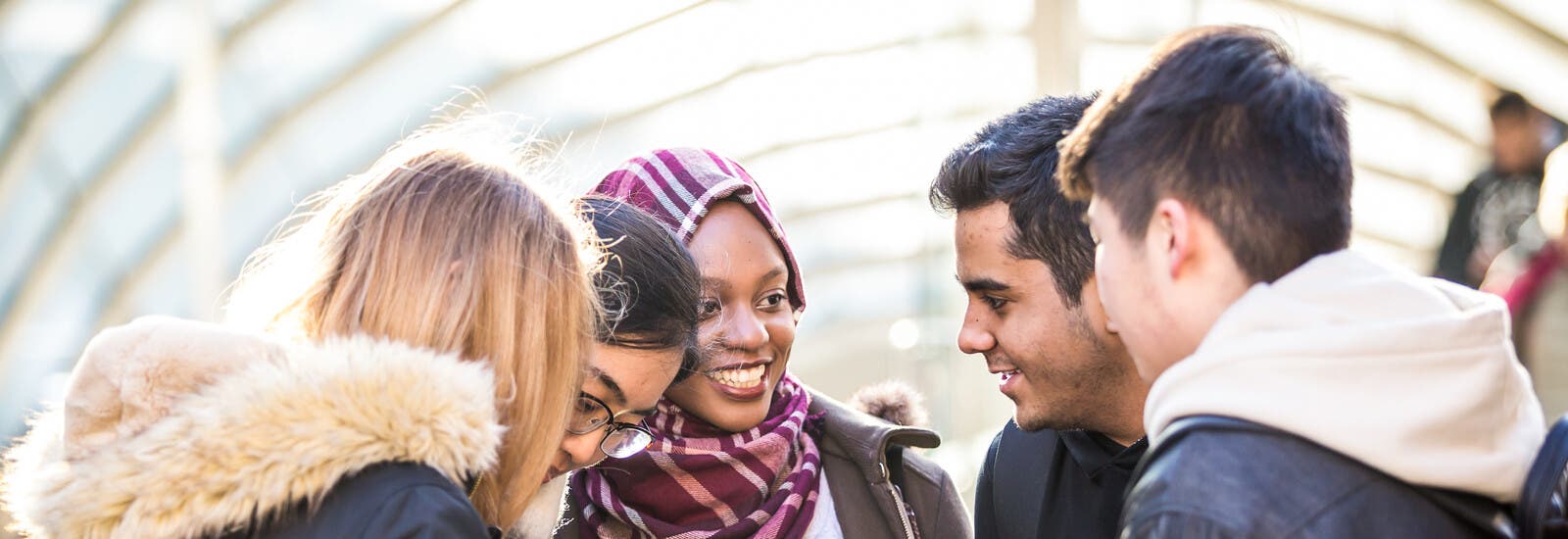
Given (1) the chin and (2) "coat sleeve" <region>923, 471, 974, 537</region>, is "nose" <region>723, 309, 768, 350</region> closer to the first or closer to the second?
(1) the chin

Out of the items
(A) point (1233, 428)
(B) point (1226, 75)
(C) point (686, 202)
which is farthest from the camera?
(C) point (686, 202)

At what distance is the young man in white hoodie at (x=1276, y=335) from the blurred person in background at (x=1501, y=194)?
353cm

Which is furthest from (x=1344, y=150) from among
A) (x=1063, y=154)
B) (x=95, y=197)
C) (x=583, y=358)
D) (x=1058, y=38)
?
(x=95, y=197)

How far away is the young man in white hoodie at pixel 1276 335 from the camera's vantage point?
65.0 inches

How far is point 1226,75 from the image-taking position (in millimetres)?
1865

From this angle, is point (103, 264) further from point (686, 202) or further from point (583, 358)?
point (583, 358)

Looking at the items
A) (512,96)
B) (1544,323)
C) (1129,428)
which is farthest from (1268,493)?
(512,96)

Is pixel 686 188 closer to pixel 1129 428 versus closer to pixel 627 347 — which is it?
pixel 627 347

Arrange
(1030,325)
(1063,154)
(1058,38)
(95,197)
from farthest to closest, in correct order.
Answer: (95,197) → (1058,38) → (1030,325) → (1063,154)

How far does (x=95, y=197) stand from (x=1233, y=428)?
13.7 meters

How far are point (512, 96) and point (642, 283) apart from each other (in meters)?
12.4

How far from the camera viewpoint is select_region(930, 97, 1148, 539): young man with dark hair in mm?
2932

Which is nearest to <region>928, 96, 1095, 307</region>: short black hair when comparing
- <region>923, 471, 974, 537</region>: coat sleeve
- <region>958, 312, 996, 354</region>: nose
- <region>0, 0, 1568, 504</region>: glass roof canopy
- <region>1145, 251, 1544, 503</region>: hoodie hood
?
<region>958, 312, 996, 354</region>: nose

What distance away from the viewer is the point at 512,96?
577 inches
